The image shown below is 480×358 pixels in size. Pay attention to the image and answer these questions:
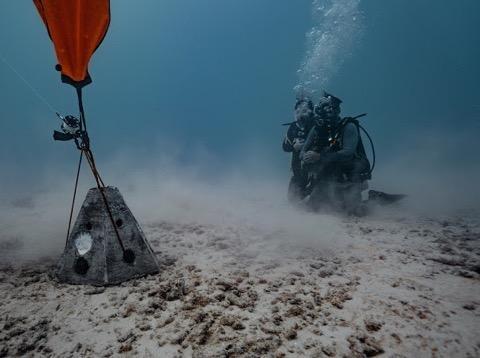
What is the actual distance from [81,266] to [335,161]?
6245 mm

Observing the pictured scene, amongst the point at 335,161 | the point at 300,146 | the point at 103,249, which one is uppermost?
the point at 300,146

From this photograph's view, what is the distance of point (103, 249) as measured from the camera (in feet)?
9.92

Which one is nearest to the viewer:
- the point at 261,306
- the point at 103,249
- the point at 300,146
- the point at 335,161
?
the point at 261,306

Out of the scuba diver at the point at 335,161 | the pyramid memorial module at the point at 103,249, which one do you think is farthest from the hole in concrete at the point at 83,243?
the scuba diver at the point at 335,161

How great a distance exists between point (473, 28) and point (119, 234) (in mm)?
177506

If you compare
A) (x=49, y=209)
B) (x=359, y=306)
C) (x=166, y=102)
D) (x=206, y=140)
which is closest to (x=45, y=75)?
(x=166, y=102)

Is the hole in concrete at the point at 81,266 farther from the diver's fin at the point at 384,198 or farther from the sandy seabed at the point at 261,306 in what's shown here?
the diver's fin at the point at 384,198

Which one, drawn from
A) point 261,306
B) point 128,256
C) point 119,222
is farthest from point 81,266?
point 261,306

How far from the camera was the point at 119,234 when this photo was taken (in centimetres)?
315

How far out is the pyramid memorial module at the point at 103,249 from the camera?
3008 mm

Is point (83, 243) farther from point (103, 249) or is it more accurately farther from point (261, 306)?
point (261, 306)

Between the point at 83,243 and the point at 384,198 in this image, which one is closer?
the point at 83,243

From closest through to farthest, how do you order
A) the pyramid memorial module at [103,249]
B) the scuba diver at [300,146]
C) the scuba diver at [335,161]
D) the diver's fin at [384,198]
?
the pyramid memorial module at [103,249]
the scuba diver at [335,161]
the diver's fin at [384,198]
the scuba diver at [300,146]

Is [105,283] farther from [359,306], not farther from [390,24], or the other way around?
[390,24]
